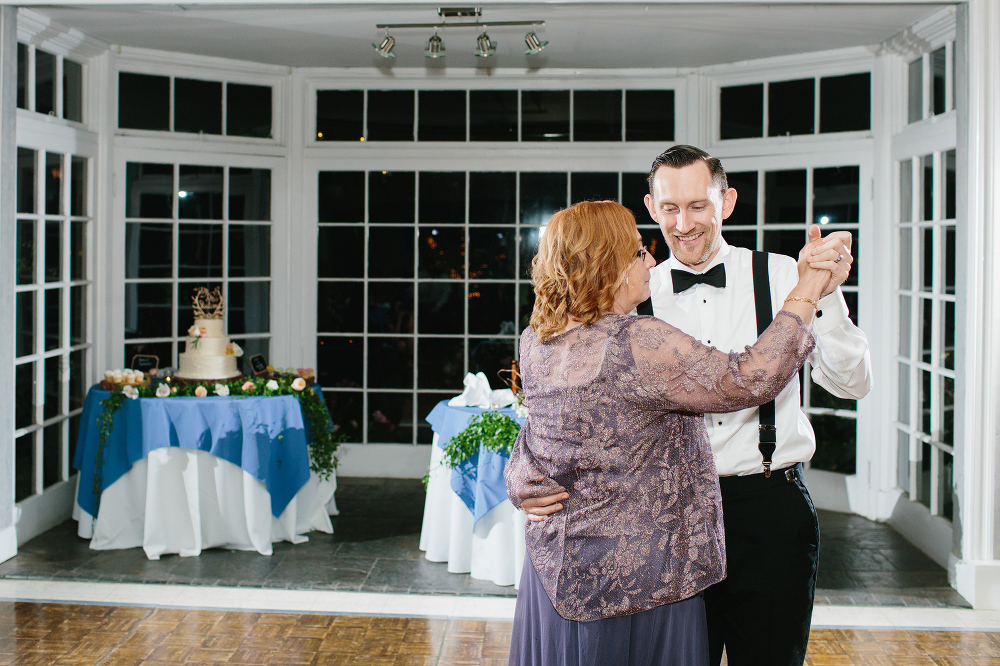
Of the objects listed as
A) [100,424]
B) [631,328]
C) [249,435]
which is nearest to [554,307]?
[631,328]

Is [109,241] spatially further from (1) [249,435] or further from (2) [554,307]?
(2) [554,307]

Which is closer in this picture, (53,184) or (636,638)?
(636,638)

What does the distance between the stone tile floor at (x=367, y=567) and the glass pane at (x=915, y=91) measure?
229 cm

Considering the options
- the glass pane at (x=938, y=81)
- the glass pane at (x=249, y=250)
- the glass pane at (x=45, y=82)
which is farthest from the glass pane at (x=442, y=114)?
the glass pane at (x=938, y=81)

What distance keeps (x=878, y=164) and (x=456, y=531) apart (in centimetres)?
317

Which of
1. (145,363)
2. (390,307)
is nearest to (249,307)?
(390,307)

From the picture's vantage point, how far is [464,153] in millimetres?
5973

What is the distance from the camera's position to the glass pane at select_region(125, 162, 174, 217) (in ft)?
17.8

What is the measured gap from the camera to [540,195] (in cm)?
600

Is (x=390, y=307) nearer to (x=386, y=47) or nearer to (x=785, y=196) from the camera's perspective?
(x=386, y=47)

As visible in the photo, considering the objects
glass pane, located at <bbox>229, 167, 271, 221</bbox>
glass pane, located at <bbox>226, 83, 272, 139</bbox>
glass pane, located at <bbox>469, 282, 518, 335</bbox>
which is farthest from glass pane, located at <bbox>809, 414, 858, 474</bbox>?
glass pane, located at <bbox>226, 83, 272, 139</bbox>

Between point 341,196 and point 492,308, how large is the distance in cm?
129

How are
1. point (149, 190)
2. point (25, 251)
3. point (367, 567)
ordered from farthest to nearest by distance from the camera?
point (149, 190) < point (25, 251) < point (367, 567)

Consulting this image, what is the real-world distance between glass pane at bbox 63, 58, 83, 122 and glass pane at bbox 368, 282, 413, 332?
6.81 feet
